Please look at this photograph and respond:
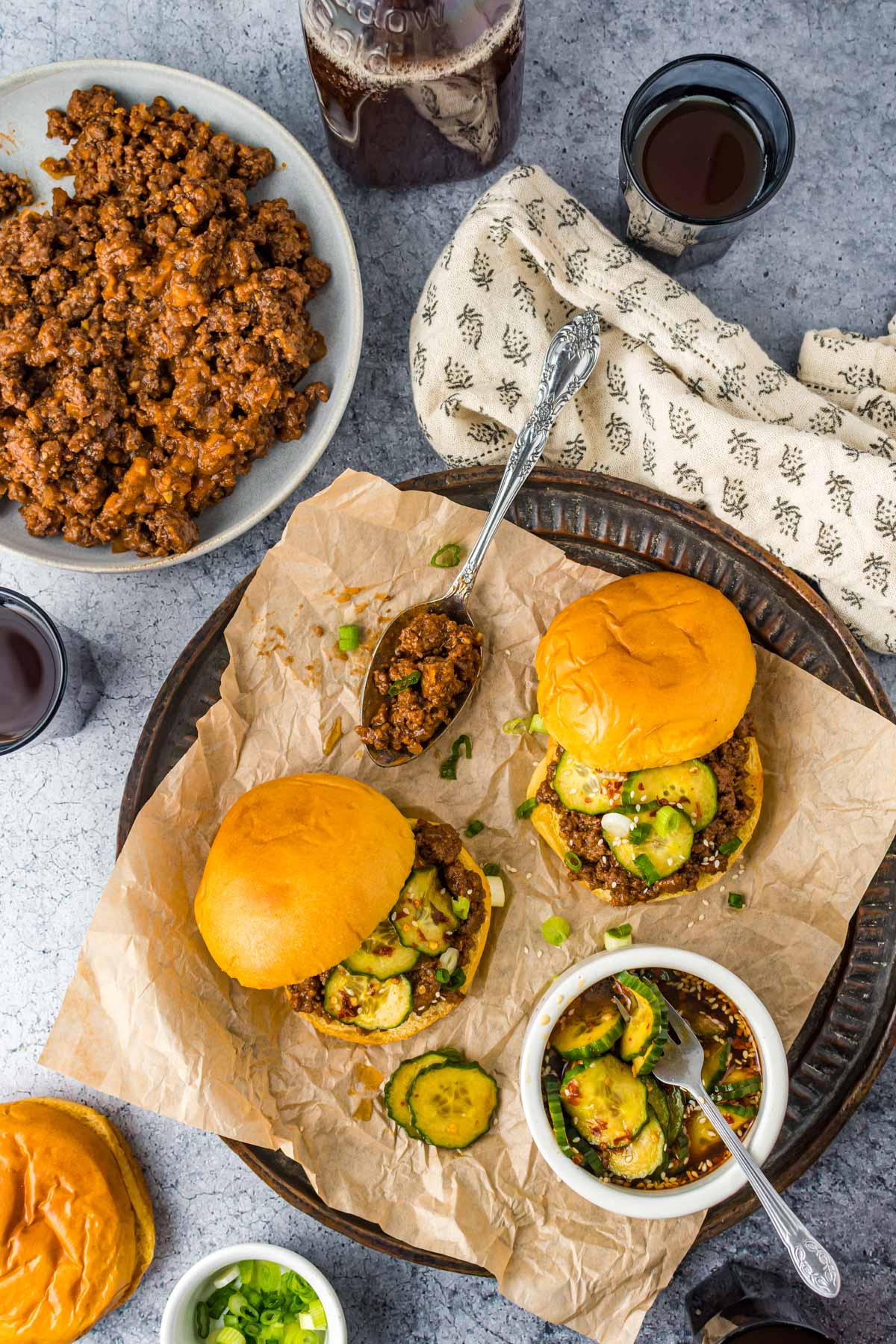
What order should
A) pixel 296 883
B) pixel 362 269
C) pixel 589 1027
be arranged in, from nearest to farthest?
1. pixel 296 883
2. pixel 589 1027
3. pixel 362 269

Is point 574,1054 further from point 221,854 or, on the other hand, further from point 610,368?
point 610,368

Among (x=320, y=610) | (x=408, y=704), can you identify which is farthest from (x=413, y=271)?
(x=408, y=704)

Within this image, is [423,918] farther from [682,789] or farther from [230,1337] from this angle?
[230,1337]

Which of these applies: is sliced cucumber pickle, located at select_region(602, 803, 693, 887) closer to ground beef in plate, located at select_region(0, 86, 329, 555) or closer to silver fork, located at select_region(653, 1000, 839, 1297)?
silver fork, located at select_region(653, 1000, 839, 1297)

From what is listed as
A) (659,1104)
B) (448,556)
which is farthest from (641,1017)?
(448,556)

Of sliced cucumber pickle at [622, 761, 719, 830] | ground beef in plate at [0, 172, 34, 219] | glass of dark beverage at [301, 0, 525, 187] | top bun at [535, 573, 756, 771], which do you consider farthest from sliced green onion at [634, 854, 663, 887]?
ground beef in plate at [0, 172, 34, 219]
